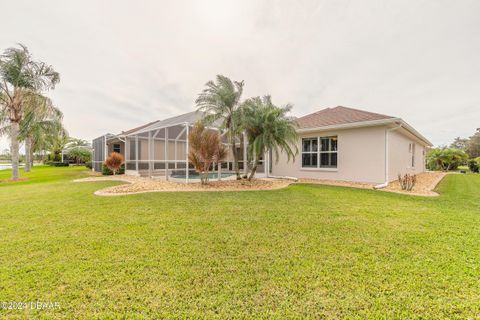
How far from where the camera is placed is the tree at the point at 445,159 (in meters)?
23.6

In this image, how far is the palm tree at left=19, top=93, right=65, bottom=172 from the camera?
14227 millimetres

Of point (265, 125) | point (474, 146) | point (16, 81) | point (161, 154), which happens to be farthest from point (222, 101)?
point (474, 146)

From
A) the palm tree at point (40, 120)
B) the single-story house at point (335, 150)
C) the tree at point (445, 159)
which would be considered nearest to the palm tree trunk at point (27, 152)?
the palm tree at point (40, 120)

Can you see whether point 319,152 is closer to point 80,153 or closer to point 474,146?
point 80,153

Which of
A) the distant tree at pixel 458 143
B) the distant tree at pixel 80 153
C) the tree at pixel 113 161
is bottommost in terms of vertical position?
the tree at pixel 113 161

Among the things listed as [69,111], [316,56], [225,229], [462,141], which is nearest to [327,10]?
[316,56]

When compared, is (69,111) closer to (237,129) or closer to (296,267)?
(237,129)

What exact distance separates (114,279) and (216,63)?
13.4 m

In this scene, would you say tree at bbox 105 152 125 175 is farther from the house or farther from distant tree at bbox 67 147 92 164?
distant tree at bbox 67 147 92 164

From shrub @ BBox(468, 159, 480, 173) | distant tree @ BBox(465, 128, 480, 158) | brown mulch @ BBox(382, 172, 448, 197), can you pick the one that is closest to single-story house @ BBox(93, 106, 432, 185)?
brown mulch @ BBox(382, 172, 448, 197)

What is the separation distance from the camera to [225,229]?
4.08 m

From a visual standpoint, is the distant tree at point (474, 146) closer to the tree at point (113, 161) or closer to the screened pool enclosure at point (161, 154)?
the screened pool enclosure at point (161, 154)

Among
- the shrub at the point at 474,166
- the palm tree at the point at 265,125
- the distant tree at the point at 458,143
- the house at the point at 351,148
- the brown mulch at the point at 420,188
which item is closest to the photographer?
the brown mulch at the point at 420,188

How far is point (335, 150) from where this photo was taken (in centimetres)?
1163
